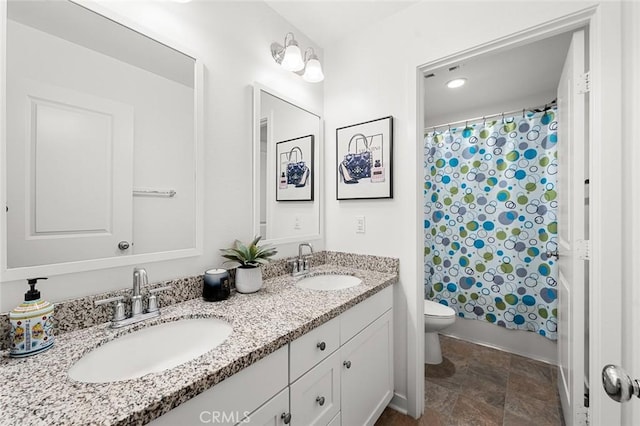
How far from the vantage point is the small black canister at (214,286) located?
115 cm

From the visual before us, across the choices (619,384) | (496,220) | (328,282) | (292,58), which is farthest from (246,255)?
(496,220)

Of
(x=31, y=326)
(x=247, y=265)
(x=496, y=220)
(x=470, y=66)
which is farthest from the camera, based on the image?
(x=496, y=220)

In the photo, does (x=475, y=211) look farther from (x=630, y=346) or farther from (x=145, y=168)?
(x=145, y=168)

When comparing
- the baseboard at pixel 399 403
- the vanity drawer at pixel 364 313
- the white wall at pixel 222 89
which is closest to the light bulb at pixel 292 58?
the white wall at pixel 222 89

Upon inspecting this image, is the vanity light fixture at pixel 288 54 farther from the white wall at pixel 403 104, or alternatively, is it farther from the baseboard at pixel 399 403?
the baseboard at pixel 399 403

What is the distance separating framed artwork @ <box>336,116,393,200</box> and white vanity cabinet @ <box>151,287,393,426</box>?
0.64 m

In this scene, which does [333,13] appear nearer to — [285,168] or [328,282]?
[285,168]

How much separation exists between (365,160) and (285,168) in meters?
0.52

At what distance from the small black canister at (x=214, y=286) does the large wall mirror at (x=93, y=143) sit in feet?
0.47

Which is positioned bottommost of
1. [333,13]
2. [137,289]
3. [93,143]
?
[137,289]

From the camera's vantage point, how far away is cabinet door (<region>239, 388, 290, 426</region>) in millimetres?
777

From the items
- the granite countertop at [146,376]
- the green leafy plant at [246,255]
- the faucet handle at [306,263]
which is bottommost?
the granite countertop at [146,376]

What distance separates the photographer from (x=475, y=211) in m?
2.45

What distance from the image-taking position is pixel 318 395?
1.04 meters
